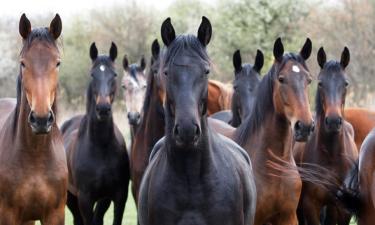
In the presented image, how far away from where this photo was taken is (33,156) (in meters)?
6.17

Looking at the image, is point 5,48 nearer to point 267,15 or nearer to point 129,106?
point 267,15

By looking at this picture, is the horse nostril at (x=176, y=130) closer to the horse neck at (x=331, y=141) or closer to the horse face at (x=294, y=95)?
the horse face at (x=294, y=95)

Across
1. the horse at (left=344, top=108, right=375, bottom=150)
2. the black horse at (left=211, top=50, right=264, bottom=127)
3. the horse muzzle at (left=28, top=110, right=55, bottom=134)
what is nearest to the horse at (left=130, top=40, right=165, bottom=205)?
the black horse at (left=211, top=50, right=264, bottom=127)

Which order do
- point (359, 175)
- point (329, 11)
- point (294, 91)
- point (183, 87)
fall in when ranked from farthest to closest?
point (329, 11) < point (294, 91) < point (359, 175) < point (183, 87)

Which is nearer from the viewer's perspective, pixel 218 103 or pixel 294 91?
pixel 294 91

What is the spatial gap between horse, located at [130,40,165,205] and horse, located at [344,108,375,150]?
9.30 feet

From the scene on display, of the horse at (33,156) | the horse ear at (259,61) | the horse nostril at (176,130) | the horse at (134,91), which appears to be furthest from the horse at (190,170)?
the horse at (134,91)

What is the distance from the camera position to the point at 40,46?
5.97 metres

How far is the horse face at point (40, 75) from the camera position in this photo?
5.56 metres

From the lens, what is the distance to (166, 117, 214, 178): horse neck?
463 centimetres

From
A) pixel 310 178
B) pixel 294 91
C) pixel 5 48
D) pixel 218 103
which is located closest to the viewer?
pixel 310 178

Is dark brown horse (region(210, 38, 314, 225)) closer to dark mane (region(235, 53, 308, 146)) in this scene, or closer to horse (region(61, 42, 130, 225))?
dark mane (region(235, 53, 308, 146))

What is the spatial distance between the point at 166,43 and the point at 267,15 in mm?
27744

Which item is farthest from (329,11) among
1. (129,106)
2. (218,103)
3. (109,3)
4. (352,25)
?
(129,106)
